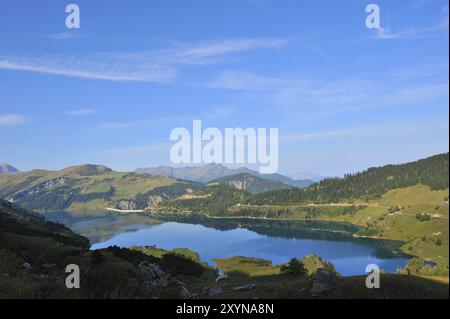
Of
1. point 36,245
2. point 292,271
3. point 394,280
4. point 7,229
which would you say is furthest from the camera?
point 7,229

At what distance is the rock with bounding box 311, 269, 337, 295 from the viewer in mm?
43119

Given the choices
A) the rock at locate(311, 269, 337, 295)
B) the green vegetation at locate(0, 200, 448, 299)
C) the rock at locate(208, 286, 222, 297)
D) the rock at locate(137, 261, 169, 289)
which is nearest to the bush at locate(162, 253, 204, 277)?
the green vegetation at locate(0, 200, 448, 299)

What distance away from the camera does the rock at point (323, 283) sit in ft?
141

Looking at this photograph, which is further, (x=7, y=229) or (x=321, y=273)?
(x=7, y=229)

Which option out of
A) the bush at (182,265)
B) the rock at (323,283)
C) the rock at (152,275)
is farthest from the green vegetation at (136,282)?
the rock at (323,283)

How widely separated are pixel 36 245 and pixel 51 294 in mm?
82826

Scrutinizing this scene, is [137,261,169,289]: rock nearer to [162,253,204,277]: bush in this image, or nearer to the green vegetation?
the green vegetation

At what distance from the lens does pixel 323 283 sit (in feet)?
145

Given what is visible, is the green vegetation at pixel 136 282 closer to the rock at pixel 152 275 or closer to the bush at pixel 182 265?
the rock at pixel 152 275

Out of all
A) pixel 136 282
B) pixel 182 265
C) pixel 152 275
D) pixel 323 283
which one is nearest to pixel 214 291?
pixel 136 282
